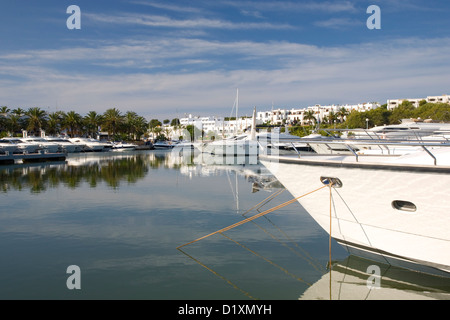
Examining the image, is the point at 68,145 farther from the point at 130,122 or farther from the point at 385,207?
the point at 385,207

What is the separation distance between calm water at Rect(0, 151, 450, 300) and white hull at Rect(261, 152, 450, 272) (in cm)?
75

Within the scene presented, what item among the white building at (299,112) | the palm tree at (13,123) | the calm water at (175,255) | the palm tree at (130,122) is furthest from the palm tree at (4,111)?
the white building at (299,112)

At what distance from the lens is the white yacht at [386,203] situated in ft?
22.4

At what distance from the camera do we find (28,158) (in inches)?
1686

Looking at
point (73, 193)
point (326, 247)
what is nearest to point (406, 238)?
point (326, 247)

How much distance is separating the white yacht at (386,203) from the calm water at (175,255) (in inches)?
27.3

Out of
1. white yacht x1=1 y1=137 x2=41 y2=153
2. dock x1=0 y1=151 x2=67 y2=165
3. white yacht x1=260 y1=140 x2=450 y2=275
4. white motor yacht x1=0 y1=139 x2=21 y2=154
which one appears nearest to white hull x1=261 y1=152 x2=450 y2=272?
white yacht x1=260 y1=140 x2=450 y2=275

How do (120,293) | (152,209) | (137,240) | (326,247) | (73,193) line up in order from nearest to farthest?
(120,293)
(326,247)
(137,240)
(152,209)
(73,193)

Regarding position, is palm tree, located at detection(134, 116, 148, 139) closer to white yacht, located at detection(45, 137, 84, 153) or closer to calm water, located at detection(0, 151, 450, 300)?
white yacht, located at detection(45, 137, 84, 153)

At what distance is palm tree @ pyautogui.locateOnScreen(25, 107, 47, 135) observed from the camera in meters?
75.7

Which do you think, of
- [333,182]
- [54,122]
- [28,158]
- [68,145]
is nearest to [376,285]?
[333,182]

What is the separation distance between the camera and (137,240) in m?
10.4
